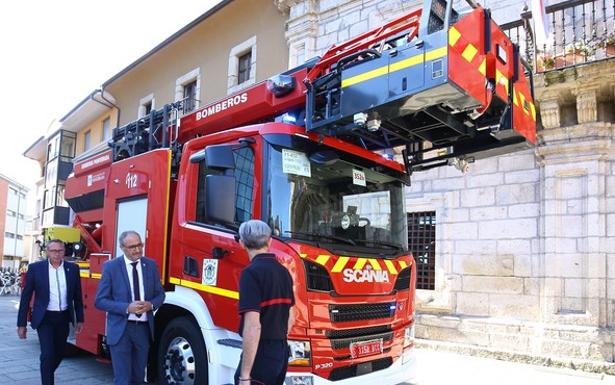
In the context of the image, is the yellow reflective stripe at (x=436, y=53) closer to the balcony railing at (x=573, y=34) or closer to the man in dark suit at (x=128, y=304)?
the man in dark suit at (x=128, y=304)

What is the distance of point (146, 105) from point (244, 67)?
6.13 metres

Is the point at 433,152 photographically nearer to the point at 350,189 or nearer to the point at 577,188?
the point at 350,189

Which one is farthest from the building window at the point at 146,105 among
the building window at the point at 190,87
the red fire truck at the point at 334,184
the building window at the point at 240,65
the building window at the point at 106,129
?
the red fire truck at the point at 334,184

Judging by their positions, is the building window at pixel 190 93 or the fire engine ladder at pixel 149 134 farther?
the building window at pixel 190 93

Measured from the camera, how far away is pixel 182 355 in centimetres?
475

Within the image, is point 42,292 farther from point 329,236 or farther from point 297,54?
point 297,54

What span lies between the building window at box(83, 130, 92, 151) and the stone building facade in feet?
61.3

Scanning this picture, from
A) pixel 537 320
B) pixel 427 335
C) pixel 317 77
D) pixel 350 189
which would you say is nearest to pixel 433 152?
pixel 350 189

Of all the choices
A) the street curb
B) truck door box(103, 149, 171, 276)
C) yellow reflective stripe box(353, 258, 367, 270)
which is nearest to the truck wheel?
truck door box(103, 149, 171, 276)

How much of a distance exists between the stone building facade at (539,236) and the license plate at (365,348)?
4.18 meters

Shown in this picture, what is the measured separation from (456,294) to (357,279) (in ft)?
17.0

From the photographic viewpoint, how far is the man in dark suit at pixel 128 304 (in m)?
4.30

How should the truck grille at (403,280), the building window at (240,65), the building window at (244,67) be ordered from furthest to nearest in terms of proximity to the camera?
the building window at (244,67) < the building window at (240,65) < the truck grille at (403,280)

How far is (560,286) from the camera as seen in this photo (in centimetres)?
774
